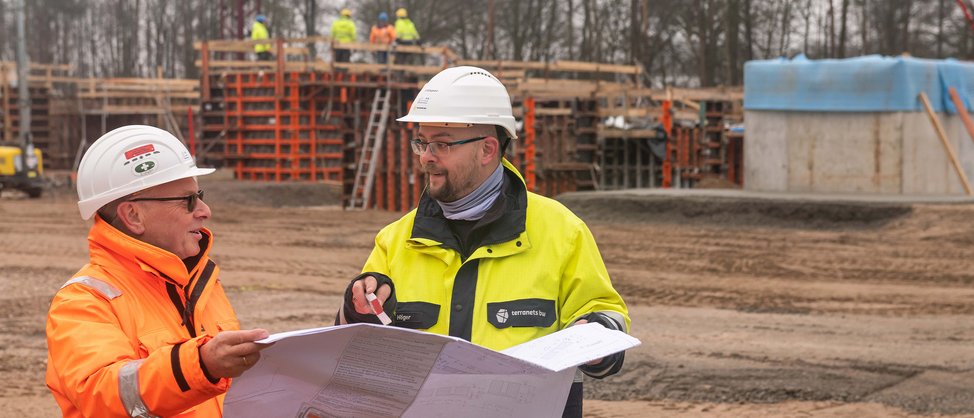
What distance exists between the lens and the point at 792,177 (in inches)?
880

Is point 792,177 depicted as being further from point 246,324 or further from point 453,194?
point 453,194

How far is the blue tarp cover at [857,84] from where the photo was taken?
2134cm

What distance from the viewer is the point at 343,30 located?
29.7m

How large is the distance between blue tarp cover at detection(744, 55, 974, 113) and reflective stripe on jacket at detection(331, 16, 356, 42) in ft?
36.0

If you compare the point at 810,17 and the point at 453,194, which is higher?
the point at 810,17

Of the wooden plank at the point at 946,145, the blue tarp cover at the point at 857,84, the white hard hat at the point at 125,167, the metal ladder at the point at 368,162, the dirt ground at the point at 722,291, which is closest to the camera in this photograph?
the white hard hat at the point at 125,167

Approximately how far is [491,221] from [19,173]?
26844mm

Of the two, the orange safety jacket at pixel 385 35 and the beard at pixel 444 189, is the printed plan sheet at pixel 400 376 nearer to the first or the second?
the beard at pixel 444 189

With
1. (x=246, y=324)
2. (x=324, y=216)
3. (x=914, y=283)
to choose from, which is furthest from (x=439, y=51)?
(x=246, y=324)

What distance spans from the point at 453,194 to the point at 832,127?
19.2m

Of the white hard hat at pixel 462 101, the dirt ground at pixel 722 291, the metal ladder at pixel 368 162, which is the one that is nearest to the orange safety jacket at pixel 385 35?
the metal ladder at pixel 368 162

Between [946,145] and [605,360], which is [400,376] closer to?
[605,360]

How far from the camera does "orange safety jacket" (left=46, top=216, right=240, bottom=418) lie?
2.93 metres

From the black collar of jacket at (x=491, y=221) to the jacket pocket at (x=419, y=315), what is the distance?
0.62 feet
